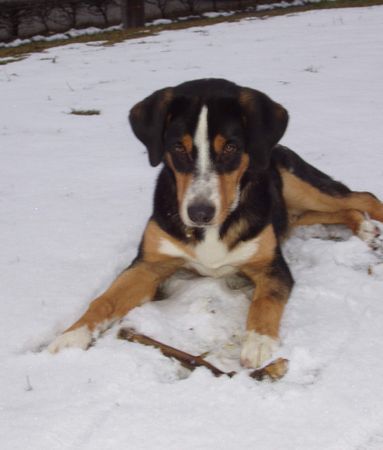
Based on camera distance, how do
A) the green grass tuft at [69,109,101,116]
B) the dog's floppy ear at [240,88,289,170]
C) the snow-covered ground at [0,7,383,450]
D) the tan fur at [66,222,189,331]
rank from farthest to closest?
1. the green grass tuft at [69,109,101,116]
2. the dog's floppy ear at [240,88,289,170]
3. the tan fur at [66,222,189,331]
4. the snow-covered ground at [0,7,383,450]

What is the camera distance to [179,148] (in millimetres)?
3939

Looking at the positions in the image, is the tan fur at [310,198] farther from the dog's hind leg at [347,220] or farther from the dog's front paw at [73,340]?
the dog's front paw at [73,340]

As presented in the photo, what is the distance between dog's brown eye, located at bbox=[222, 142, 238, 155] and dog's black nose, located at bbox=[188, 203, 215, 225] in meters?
0.36

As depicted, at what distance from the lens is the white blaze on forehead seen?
3807mm

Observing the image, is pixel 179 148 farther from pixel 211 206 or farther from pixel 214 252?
pixel 214 252

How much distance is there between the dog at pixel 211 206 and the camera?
12.3ft

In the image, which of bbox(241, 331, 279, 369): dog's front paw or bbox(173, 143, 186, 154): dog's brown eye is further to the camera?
bbox(173, 143, 186, 154): dog's brown eye

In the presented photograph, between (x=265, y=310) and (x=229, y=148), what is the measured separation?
3.19 ft

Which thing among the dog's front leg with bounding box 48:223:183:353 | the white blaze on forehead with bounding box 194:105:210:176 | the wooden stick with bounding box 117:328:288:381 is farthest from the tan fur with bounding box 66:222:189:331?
the white blaze on forehead with bounding box 194:105:210:176

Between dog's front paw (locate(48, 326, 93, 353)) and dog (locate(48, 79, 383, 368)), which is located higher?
dog (locate(48, 79, 383, 368))

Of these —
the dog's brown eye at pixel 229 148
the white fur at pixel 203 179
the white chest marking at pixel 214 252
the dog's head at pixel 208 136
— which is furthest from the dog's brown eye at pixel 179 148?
the white chest marking at pixel 214 252

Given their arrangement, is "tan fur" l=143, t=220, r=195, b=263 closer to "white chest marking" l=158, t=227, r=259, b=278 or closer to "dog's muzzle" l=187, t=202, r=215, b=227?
"white chest marking" l=158, t=227, r=259, b=278

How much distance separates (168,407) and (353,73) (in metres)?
7.99

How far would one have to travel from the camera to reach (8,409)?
3.09 metres
